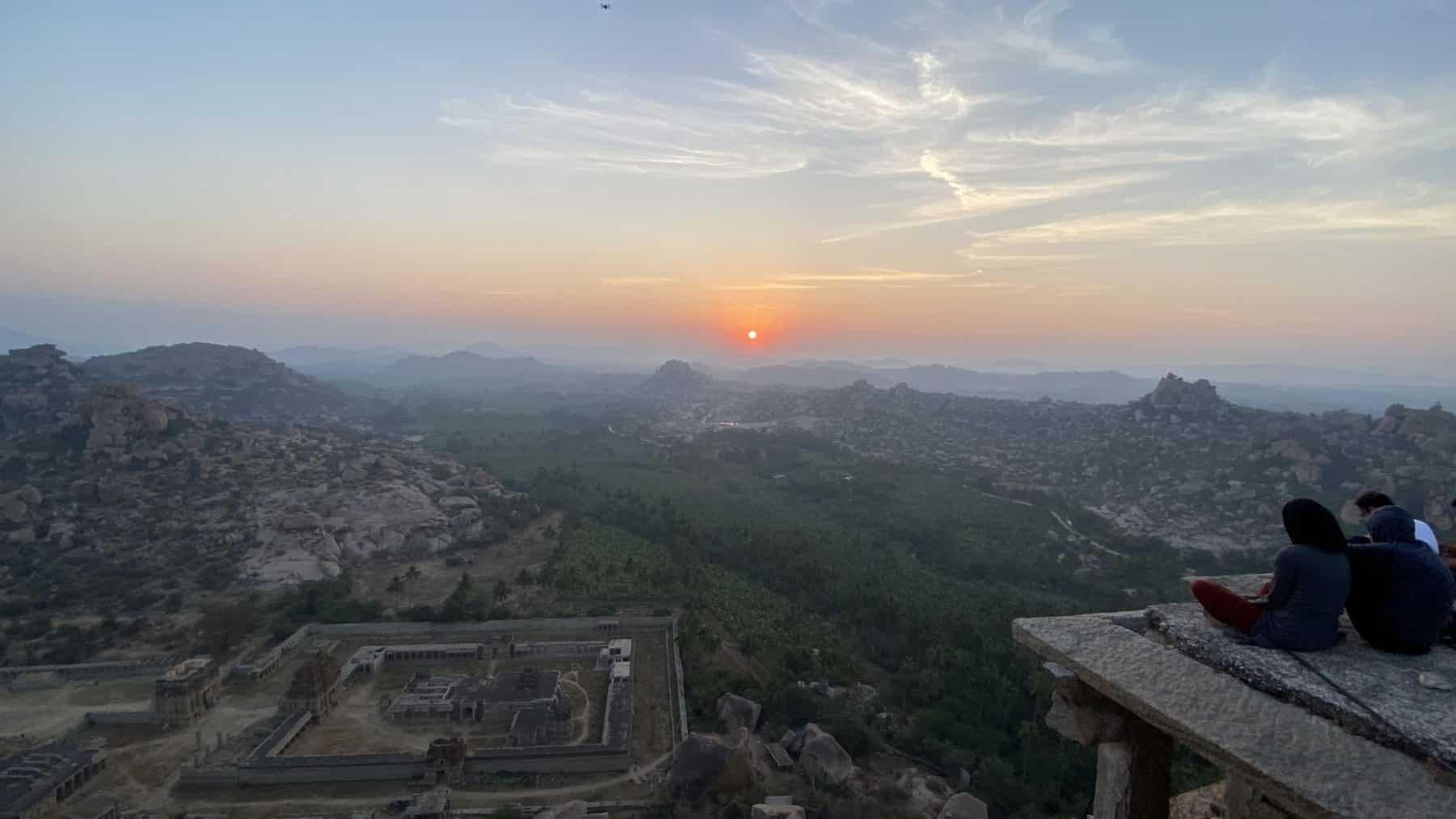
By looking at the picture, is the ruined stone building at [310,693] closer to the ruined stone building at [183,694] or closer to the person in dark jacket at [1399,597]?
the ruined stone building at [183,694]

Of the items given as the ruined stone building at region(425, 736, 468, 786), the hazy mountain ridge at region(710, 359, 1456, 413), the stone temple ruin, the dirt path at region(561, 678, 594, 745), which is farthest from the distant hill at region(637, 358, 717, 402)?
the ruined stone building at region(425, 736, 468, 786)

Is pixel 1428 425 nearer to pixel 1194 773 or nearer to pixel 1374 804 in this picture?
pixel 1194 773

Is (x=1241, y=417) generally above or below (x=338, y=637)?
above

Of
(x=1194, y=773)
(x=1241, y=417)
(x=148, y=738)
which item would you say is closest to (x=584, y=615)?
(x=148, y=738)

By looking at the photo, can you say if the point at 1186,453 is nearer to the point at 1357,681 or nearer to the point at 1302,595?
the point at 1302,595

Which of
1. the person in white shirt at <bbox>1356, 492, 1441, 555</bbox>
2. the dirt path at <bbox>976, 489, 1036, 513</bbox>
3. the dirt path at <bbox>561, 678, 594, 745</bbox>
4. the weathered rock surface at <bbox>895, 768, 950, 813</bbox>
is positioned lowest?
the dirt path at <bbox>561, 678, 594, 745</bbox>

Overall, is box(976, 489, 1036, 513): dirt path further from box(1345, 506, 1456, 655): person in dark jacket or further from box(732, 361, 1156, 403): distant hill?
box(732, 361, 1156, 403): distant hill

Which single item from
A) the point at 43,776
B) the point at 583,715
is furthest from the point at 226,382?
Result: the point at 583,715
